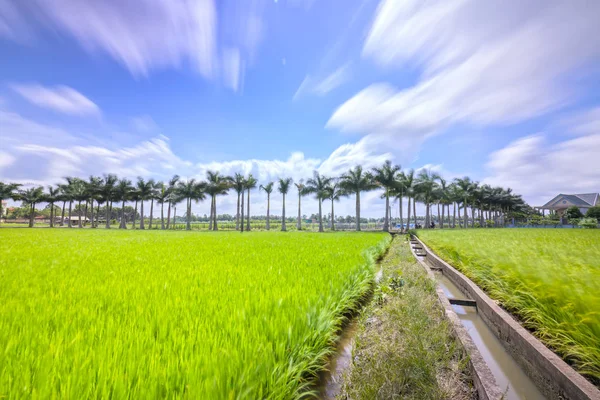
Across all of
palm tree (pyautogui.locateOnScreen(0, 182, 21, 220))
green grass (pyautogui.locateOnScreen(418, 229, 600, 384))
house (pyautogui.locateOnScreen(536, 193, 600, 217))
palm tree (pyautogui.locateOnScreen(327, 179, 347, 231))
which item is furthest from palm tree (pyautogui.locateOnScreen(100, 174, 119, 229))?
house (pyautogui.locateOnScreen(536, 193, 600, 217))

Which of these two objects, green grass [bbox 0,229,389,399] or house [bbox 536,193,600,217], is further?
house [bbox 536,193,600,217]

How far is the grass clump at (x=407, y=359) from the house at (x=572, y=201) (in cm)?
8835

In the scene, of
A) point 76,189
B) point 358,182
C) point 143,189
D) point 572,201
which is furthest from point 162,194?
point 572,201

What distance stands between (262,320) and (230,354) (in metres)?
0.73

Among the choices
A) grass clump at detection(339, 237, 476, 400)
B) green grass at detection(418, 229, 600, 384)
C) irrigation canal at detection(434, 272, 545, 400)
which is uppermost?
green grass at detection(418, 229, 600, 384)

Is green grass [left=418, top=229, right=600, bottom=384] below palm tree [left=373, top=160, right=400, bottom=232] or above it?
below

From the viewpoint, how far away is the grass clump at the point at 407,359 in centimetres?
203

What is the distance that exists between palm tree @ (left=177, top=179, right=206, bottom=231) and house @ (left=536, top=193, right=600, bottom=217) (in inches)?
3512

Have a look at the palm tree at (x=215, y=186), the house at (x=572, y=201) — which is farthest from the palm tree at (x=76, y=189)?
the house at (x=572, y=201)

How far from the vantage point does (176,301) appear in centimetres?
308

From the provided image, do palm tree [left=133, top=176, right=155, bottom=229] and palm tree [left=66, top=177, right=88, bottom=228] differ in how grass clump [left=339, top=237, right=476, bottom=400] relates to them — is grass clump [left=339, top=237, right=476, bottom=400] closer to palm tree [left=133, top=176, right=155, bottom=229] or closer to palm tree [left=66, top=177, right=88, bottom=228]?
palm tree [left=133, top=176, right=155, bottom=229]

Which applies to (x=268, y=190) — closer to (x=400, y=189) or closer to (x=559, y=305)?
(x=400, y=189)

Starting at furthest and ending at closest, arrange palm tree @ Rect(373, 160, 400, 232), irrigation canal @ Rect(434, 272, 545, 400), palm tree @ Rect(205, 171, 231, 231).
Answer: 1. palm tree @ Rect(205, 171, 231, 231)
2. palm tree @ Rect(373, 160, 400, 232)
3. irrigation canal @ Rect(434, 272, 545, 400)

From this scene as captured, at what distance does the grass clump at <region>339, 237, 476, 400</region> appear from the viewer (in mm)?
2031
